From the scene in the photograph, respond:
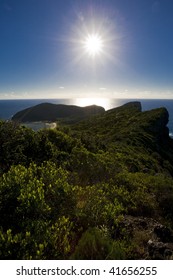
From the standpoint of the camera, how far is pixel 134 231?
718 cm

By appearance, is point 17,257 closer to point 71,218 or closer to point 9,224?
point 9,224

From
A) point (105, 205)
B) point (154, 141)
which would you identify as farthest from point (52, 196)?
point (154, 141)

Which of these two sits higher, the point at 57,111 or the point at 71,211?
the point at 57,111

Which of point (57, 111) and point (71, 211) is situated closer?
point (71, 211)

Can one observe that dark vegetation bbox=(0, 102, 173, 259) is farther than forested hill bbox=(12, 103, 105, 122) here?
No

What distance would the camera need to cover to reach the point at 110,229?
260 inches

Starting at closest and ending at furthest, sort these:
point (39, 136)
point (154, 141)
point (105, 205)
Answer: point (105, 205) < point (39, 136) < point (154, 141)

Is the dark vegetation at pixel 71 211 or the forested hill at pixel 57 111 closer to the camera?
the dark vegetation at pixel 71 211

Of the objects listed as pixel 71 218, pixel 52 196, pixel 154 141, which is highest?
pixel 52 196
